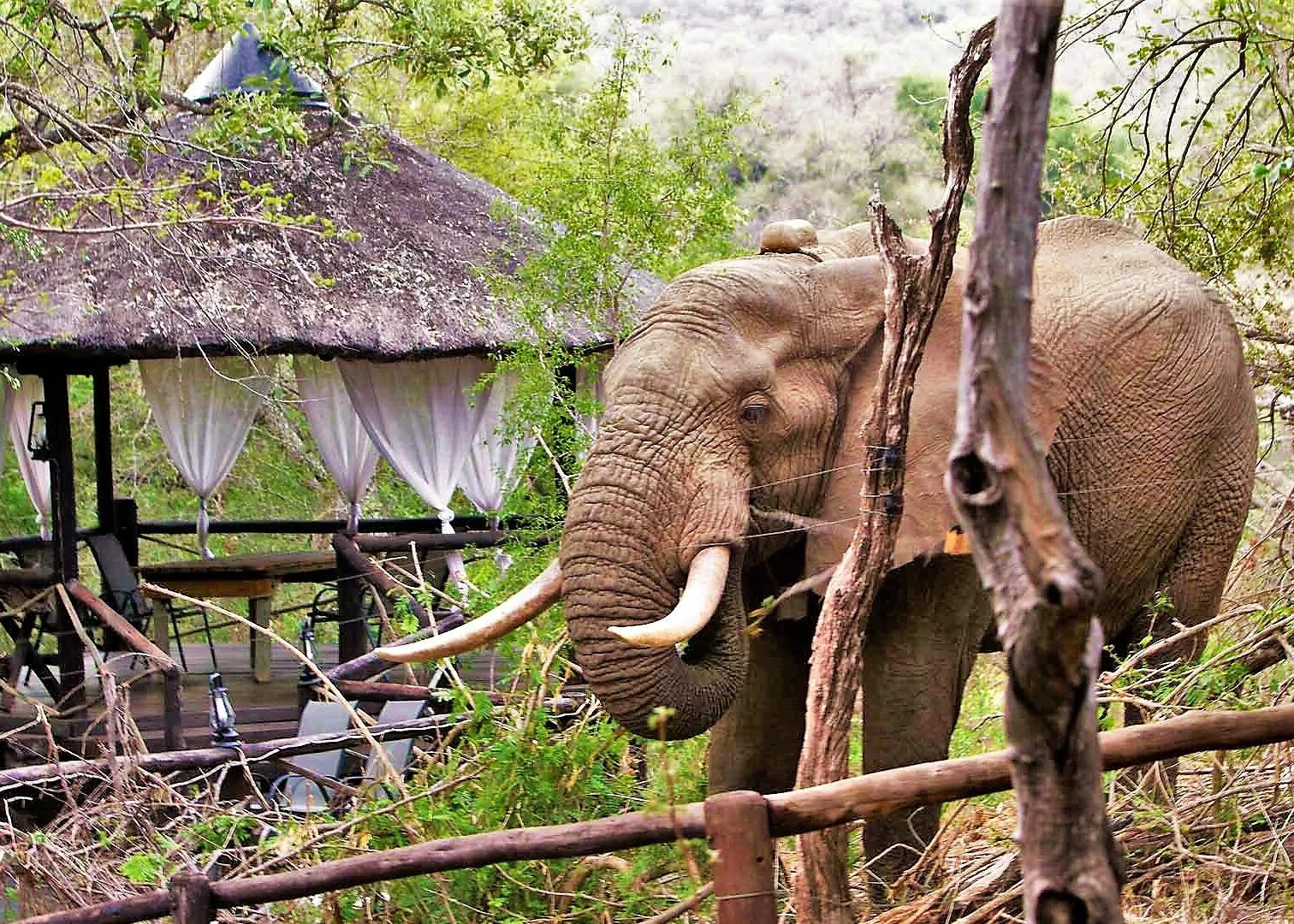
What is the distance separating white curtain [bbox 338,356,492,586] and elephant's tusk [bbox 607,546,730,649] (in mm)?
5695

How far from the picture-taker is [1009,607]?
2.06m

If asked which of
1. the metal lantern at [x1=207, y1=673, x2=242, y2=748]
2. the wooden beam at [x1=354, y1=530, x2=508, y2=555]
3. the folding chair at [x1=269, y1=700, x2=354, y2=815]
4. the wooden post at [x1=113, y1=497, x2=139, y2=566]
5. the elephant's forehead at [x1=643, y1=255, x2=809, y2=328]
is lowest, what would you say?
the folding chair at [x1=269, y1=700, x2=354, y2=815]

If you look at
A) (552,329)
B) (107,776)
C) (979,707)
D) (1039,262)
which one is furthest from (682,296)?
(979,707)

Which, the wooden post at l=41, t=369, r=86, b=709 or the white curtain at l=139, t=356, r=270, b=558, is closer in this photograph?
the wooden post at l=41, t=369, r=86, b=709

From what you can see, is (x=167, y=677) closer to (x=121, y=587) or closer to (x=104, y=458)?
(x=121, y=587)

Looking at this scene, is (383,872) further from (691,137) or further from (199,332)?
(199,332)

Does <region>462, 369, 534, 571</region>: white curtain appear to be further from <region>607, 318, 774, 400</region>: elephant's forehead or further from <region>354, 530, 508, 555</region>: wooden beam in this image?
<region>607, 318, 774, 400</region>: elephant's forehead

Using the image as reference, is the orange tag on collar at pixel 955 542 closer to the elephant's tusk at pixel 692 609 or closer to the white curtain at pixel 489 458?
the elephant's tusk at pixel 692 609

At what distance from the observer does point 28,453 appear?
407 inches

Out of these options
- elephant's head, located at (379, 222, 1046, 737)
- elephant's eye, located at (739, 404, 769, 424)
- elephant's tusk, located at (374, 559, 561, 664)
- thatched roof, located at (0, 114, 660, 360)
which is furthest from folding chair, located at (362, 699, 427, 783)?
elephant's eye, located at (739, 404, 769, 424)

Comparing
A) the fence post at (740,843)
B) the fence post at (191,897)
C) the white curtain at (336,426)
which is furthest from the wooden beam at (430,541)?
the fence post at (740,843)

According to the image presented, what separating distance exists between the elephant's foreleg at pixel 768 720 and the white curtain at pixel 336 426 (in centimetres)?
543

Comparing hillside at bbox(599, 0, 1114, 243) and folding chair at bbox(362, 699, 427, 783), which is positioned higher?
hillside at bbox(599, 0, 1114, 243)

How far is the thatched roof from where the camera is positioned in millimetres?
8625
